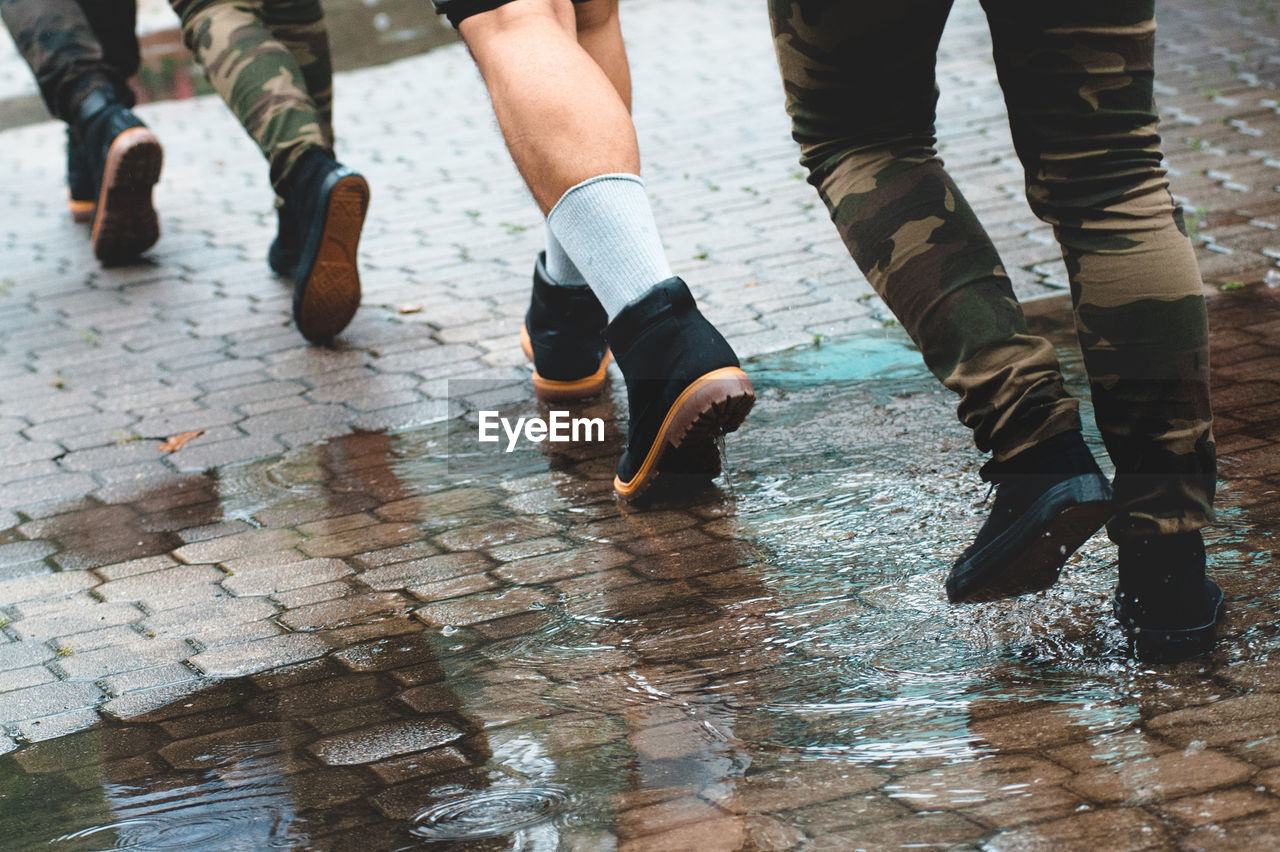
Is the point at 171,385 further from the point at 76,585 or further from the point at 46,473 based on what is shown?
the point at 76,585

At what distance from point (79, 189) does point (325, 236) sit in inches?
111

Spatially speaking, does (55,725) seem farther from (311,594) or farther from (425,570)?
(425,570)

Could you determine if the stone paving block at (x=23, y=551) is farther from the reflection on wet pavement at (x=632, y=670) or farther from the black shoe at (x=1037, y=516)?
the black shoe at (x=1037, y=516)

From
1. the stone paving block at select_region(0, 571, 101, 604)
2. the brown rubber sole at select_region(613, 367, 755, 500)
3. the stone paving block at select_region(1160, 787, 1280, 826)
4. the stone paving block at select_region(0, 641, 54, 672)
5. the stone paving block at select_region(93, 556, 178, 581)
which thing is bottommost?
the stone paving block at select_region(1160, 787, 1280, 826)

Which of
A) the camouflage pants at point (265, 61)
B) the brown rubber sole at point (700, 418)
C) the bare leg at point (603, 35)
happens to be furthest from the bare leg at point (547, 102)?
the camouflage pants at point (265, 61)

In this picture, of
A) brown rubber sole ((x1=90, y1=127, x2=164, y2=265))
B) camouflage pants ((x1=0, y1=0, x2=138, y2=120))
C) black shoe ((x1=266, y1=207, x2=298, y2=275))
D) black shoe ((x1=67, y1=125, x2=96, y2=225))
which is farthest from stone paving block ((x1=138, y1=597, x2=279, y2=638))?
black shoe ((x1=67, y1=125, x2=96, y2=225))

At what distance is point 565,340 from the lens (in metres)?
3.70

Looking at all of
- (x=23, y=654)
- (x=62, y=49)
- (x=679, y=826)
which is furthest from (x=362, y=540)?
(x=62, y=49)

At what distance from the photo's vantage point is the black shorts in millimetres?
2707

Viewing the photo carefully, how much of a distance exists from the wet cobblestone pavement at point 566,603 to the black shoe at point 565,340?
10 centimetres

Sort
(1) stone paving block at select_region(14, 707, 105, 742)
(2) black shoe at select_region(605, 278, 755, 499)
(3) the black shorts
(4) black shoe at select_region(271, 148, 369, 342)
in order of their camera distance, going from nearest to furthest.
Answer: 1. (1) stone paving block at select_region(14, 707, 105, 742)
2. (2) black shoe at select_region(605, 278, 755, 499)
3. (3) the black shorts
4. (4) black shoe at select_region(271, 148, 369, 342)

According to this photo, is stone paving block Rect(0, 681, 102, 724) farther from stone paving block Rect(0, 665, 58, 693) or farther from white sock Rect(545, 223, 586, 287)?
white sock Rect(545, 223, 586, 287)

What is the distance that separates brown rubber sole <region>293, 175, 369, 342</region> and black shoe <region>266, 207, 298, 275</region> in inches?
32.1

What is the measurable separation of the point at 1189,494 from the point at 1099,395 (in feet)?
0.60
